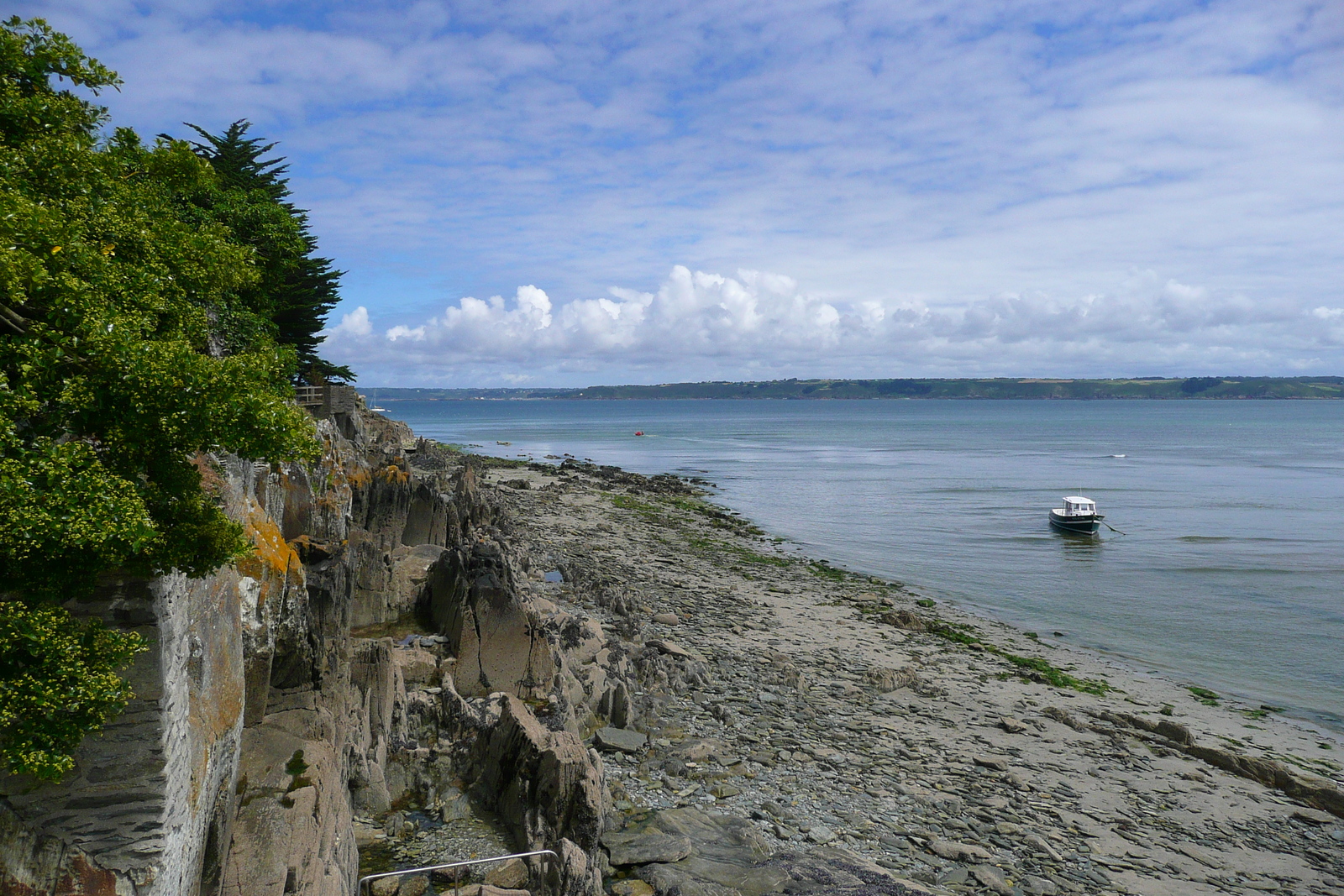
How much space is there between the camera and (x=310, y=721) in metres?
10.8

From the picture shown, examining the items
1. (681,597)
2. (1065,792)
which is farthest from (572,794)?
(681,597)

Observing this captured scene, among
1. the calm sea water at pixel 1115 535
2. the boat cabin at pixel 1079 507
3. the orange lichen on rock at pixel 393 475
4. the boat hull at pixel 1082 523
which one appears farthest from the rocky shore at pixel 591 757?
the boat cabin at pixel 1079 507

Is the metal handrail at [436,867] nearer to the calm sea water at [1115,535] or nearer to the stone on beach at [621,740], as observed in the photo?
the stone on beach at [621,740]

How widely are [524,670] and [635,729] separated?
8.45ft

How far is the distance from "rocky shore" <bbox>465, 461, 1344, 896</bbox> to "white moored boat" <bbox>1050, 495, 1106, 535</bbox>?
20966 mm

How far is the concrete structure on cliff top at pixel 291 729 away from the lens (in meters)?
6.31

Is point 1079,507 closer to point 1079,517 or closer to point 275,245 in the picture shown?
point 1079,517

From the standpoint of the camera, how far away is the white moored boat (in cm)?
4459

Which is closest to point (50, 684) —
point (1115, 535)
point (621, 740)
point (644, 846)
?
point (644, 846)

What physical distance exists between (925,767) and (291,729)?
38.1 ft

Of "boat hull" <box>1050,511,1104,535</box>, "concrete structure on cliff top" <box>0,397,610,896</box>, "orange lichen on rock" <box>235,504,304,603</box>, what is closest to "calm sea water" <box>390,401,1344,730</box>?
"boat hull" <box>1050,511,1104,535</box>

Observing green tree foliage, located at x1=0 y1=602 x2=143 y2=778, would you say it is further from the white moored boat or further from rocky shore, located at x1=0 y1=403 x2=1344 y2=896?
the white moored boat

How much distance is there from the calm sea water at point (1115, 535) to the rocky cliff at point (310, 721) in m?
19.9

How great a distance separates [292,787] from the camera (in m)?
9.21
